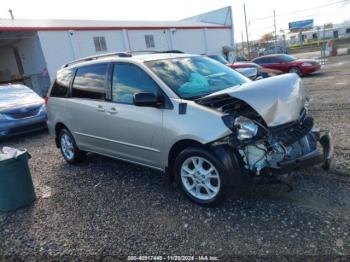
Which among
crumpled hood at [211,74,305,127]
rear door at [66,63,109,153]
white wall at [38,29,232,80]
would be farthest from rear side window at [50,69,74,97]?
white wall at [38,29,232,80]

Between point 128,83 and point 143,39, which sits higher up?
point 143,39

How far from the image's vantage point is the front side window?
3.96m

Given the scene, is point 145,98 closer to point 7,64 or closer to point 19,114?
point 19,114

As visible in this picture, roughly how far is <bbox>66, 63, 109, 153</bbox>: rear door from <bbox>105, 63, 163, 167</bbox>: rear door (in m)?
0.23

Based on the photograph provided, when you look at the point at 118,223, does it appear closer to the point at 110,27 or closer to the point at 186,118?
the point at 186,118

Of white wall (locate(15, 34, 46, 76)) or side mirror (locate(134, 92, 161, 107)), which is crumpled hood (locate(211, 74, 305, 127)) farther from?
white wall (locate(15, 34, 46, 76))

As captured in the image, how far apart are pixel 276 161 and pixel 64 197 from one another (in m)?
3.02

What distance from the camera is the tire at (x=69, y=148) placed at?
5641 mm

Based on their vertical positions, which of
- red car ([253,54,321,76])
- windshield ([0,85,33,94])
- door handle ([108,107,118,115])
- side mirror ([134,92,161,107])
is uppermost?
windshield ([0,85,33,94])

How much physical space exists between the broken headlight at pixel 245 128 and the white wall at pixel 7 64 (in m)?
23.1

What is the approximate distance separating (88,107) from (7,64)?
2261cm

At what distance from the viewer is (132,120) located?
13.5ft

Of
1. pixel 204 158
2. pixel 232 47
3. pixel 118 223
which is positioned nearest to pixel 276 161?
pixel 204 158

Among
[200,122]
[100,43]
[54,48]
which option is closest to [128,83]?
[200,122]
